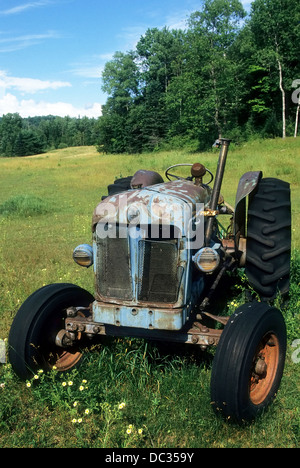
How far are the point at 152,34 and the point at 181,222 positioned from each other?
205 feet

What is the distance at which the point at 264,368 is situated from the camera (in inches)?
127

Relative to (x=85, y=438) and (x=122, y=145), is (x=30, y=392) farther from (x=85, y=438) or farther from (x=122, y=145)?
(x=122, y=145)

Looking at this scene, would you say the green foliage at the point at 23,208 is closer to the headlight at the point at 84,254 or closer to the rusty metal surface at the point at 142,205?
the headlight at the point at 84,254

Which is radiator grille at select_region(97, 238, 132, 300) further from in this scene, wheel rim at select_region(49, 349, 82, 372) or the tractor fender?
the tractor fender

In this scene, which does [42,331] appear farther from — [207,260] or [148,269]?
[207,260]

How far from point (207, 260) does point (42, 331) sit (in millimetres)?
1509

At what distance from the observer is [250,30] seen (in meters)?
42.3

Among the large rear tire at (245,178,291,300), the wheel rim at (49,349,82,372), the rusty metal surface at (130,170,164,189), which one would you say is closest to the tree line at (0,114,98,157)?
the rusty metal surface at (130,170,164,189)

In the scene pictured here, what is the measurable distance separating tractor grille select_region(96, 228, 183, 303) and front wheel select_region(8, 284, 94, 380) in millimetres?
741

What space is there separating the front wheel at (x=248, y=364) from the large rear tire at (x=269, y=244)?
863 millimetres

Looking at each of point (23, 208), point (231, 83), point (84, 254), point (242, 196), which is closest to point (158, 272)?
point (84, 254)

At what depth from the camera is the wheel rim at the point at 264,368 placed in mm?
3236

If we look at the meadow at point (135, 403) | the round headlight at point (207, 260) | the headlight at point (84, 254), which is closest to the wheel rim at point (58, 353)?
the meadow at point (135, 403)
